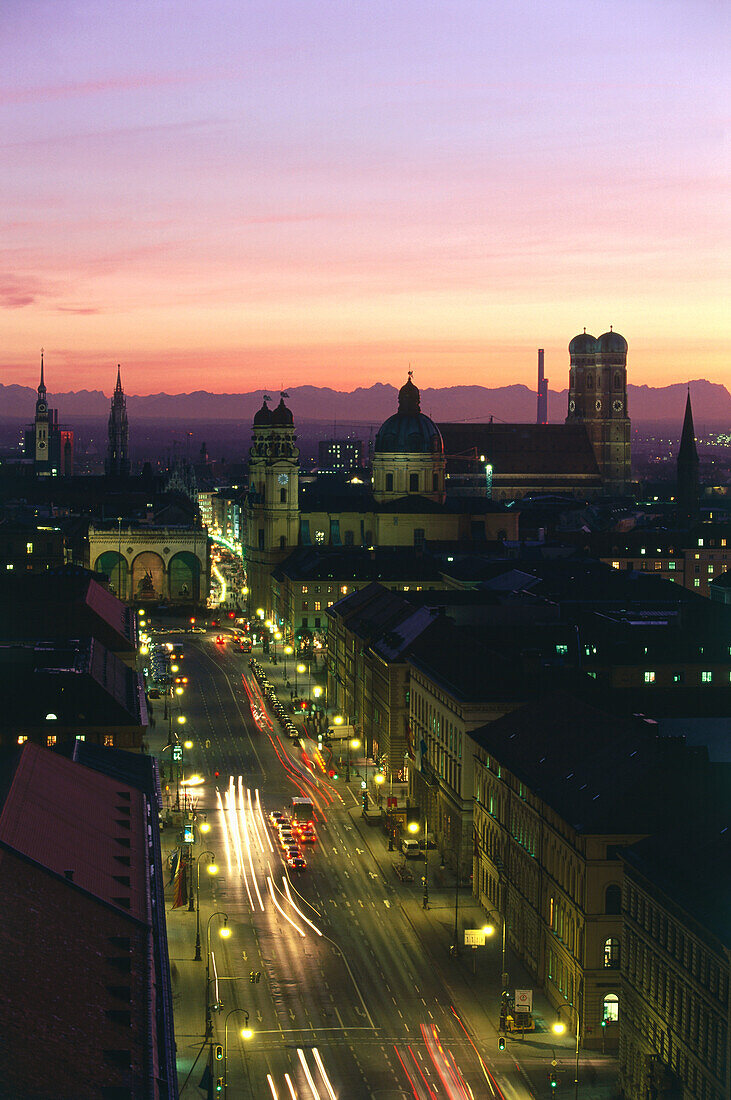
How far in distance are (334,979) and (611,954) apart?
45.6 ft

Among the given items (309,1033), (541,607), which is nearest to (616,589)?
(541,607)

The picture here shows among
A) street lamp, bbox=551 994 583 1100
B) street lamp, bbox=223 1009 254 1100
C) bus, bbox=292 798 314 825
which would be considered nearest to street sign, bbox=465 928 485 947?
street lamp, bbox=551 994 583 1100

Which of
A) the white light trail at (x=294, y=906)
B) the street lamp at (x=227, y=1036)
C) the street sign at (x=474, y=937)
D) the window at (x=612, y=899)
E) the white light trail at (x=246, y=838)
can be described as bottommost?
the street lamp at (x=227, y=1036)

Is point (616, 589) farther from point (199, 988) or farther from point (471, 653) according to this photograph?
point (199, 988)

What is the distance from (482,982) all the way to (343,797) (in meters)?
39.4

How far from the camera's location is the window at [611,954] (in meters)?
Answer: 73.1

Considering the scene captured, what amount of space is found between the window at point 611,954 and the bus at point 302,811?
38808 millimetres

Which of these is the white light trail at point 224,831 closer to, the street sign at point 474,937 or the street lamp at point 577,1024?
the street sign at point 474,937

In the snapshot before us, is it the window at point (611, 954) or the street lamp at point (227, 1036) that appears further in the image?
the window at point (611, 954)

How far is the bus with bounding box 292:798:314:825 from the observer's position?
110 m

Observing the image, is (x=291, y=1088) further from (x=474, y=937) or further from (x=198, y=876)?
(x=198, y=876)

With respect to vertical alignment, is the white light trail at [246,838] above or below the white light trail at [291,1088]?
above

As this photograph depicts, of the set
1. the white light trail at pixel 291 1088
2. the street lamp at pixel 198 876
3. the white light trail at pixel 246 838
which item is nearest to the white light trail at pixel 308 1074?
the white light trail at pixel 291 1088

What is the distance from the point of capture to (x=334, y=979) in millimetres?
80562
